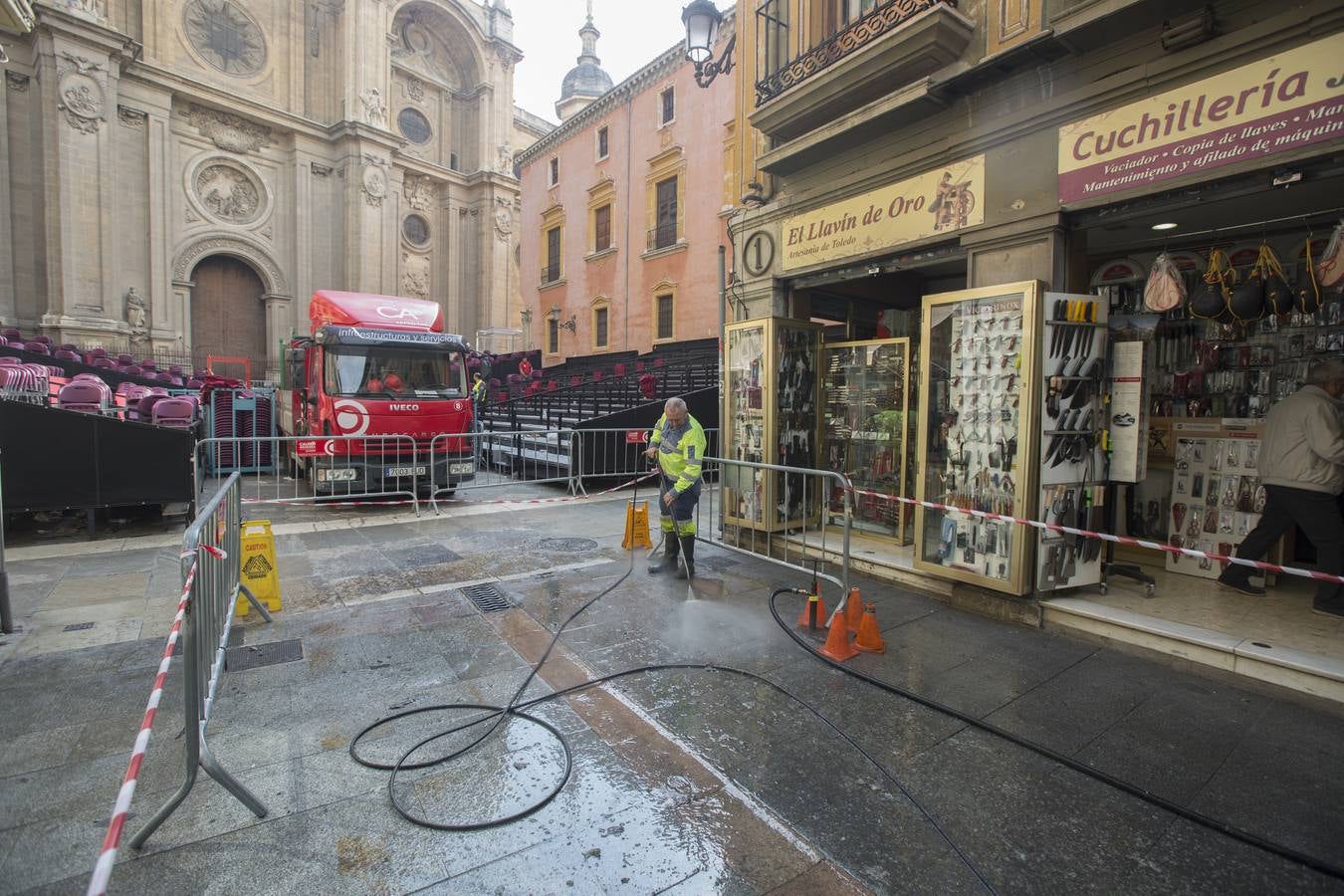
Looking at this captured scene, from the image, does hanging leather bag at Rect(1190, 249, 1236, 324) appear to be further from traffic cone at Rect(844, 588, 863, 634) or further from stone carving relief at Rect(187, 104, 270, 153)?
stone carving relief at Rect(187, 104, 270, 153)

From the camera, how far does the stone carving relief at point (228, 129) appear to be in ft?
88.0

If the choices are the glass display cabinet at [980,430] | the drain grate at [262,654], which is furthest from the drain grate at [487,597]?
the glass display cabinet at [980,430]

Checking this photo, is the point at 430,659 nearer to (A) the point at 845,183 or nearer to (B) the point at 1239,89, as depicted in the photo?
(A) the point at 845,183

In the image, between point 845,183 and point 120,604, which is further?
point 845,183

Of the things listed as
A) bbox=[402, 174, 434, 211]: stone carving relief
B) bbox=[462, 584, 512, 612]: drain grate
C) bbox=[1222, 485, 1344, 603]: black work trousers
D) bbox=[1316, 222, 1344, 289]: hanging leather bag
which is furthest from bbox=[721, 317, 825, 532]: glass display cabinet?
bbox=[402, 174, 434, 211]: stone carving relief

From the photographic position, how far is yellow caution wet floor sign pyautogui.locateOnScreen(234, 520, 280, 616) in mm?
5285

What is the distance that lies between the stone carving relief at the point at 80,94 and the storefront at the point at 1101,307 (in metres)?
28.1

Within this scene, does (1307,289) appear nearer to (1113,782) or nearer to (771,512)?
(1113,782)

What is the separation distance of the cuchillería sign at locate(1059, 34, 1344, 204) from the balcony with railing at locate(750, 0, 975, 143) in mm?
1482

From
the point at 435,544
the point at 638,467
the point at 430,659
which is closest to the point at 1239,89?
the point at 430,659

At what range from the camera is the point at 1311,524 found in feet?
16.3

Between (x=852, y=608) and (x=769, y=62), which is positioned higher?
(x=769, y=62)

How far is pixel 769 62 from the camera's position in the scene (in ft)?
25.2

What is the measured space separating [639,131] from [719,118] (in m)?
4.82
